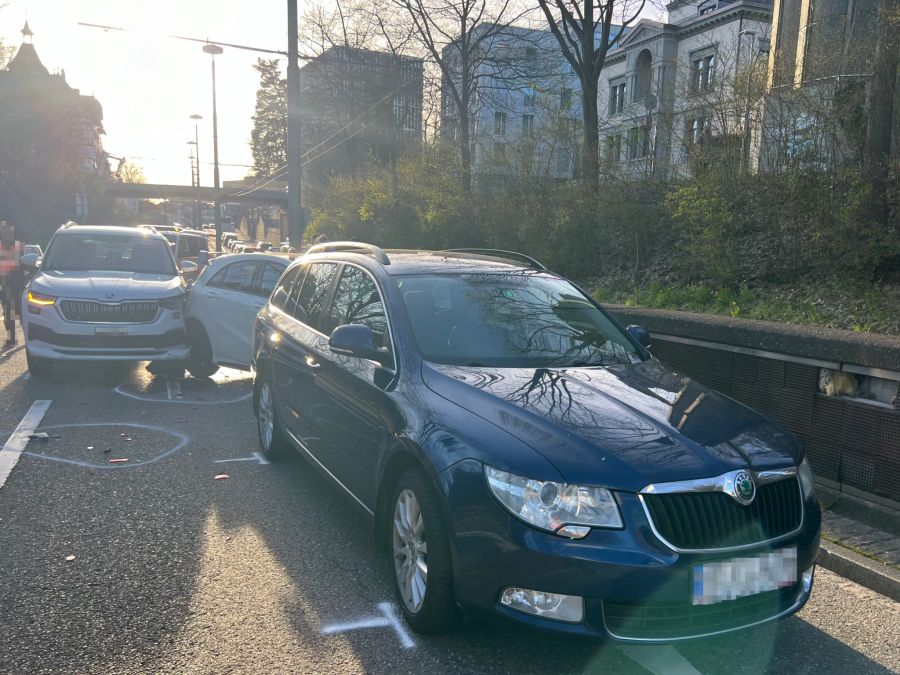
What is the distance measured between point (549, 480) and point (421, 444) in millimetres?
724

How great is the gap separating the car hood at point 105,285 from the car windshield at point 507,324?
592cm

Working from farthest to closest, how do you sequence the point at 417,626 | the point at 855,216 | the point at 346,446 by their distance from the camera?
the point at 855,216
the point at 346,446
the point at 417,626

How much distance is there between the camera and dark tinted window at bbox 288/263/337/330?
5.45 metres

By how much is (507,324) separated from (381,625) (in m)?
1.80

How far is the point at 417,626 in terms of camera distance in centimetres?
349

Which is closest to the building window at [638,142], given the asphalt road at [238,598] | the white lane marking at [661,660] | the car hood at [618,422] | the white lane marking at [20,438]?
the asphalt road at [238,598]

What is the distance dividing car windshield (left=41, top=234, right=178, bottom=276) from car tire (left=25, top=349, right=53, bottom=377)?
4.37ft

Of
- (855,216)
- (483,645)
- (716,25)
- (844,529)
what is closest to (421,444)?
(483,645)

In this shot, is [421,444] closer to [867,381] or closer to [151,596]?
[151,596]

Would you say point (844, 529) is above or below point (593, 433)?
below

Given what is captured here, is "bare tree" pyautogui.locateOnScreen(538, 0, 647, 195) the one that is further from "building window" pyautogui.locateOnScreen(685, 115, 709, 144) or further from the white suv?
the white suv

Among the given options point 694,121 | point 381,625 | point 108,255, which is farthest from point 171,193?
point 381,625

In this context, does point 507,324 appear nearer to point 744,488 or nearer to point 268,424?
point 744,488

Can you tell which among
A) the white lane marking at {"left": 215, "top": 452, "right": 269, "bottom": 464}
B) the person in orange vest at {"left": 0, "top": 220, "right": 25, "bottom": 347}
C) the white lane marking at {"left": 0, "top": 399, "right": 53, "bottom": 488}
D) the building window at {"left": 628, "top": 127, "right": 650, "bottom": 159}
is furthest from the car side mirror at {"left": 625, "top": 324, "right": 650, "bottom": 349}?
the person in orange vest at {"left": 0, "top": 220, "right": 25, "bottom": 347}
